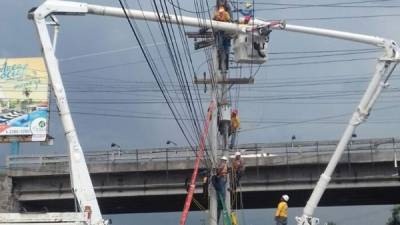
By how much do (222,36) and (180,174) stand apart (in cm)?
2517

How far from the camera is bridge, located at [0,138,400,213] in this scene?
50750 millimetres

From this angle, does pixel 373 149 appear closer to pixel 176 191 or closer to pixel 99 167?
pixel 176 191

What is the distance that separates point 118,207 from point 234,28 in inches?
1429

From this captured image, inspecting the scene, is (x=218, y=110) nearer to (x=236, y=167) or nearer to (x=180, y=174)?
(x=236, y=167)

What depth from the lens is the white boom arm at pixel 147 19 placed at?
20.3m

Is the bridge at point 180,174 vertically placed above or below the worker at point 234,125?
above

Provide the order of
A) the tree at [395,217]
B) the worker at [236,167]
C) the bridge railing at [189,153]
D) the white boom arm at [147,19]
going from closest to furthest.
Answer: the white boom arm at [147,19], the worker at [236,167], the bridge railing at [189,153], the tree at [395,217]

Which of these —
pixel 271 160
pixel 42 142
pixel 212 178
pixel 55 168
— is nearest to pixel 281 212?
pixel 212 178

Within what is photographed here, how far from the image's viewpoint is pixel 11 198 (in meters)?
53.1

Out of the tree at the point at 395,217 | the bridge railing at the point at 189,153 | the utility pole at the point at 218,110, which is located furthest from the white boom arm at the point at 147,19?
the tree at the point at 395,217

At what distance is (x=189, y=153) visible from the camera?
52906mm

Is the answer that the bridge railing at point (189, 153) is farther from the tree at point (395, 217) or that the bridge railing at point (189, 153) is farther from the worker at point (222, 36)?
the tree at point (395, 217)

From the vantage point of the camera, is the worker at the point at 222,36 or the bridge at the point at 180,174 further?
the bridge at the point at 180,174

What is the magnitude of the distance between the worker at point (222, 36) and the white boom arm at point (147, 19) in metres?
1.06
